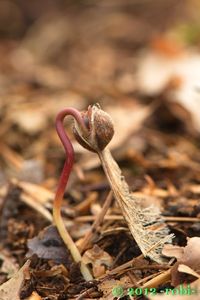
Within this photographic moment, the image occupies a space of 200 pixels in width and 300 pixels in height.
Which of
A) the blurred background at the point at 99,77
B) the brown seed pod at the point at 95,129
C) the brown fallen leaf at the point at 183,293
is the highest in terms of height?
the blurred background at the point at 99,77

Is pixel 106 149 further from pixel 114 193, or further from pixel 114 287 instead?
pixel 114 287

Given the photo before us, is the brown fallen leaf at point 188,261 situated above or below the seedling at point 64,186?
below

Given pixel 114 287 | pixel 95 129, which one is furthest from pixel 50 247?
pixel 95 129

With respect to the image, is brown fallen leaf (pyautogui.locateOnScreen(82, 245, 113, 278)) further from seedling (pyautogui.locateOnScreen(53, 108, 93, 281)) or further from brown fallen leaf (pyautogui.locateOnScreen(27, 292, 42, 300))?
brown fallen leaf (pyautogui.locateOnScreen(27, 292, 42, 300))

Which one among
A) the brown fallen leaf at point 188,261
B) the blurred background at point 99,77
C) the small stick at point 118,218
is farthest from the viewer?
the blurred background at point 99,77

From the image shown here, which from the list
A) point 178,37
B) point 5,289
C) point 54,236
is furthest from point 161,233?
point 178,37

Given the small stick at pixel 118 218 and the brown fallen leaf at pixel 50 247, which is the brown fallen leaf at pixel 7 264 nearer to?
the brown fallen leaf at pixel 50 247

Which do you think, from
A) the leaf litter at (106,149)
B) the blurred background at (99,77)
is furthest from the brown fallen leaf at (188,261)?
the blurred background at (99,77)
